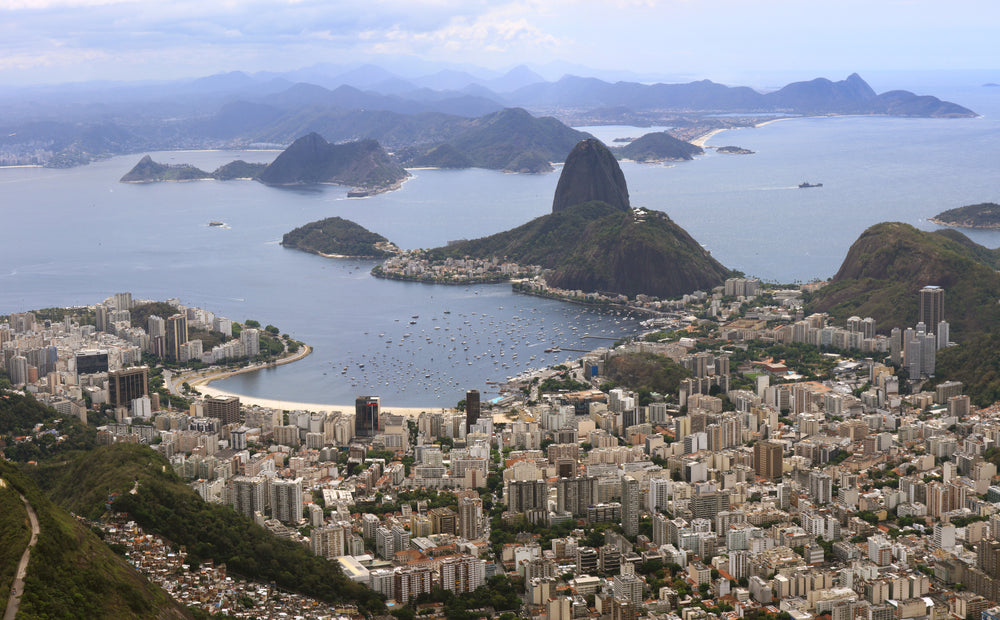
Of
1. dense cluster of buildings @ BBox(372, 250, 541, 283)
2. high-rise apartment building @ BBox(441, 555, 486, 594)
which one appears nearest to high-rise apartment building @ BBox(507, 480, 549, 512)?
high-rise apartment building @ BBox(441, 555, 486, 594)

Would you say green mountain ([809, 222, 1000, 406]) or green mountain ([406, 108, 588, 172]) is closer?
green mountain ([809, 222, 1000, 406])

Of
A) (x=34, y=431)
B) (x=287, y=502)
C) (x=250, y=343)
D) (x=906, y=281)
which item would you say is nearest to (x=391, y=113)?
(x=250, y=343)

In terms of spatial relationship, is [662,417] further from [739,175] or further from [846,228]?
[739,175]

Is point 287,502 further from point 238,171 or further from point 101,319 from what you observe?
point 238,171

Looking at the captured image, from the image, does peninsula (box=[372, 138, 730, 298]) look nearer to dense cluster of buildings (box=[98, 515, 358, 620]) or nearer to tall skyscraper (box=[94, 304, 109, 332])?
tall skyscraper (box=[94, 304, 109, 332])

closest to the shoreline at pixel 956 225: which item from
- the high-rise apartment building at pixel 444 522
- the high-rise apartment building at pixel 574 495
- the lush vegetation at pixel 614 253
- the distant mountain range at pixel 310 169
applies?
the lush vegetation at pixel 614 253
